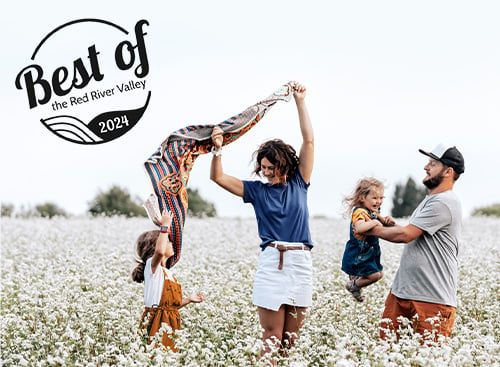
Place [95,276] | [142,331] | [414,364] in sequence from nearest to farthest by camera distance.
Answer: [414,364] → [142,331] → [95,276]

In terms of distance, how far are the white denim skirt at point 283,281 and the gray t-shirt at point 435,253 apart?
1.10m

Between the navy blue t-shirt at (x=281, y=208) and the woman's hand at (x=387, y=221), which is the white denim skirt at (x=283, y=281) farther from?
the woman's hand at (x=387, y=221)

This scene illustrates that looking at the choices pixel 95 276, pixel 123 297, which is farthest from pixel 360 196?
pixel 95 276

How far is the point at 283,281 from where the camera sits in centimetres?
569

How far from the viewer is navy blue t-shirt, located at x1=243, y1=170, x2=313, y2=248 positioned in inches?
227

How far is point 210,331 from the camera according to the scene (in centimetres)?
685

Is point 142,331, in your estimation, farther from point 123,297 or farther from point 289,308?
point 123,297

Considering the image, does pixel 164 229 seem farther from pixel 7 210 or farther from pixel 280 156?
pixel 7 210

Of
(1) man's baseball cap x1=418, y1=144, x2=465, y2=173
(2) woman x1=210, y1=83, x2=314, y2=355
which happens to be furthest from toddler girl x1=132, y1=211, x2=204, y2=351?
(1) man's baseball cap x1=418, y1=144, x2=465, y2=173

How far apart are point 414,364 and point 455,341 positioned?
44 cm

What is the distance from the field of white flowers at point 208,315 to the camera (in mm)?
5445

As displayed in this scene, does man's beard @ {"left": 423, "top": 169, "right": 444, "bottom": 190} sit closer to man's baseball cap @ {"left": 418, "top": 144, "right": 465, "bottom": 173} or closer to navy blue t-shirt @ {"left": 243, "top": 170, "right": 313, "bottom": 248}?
man's baseball cap @ {"left": 418, "top": 144, "right": 465, "bottom": 173}

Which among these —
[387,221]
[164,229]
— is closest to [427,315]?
[387,221]

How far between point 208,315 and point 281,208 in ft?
7.70
